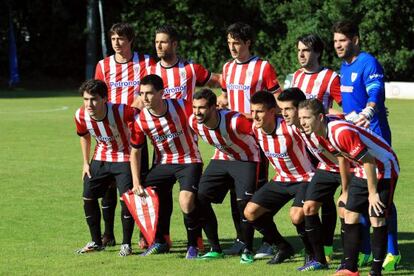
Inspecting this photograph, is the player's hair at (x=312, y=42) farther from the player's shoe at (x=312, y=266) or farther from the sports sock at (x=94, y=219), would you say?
the sports sock at (x=94, y=219)

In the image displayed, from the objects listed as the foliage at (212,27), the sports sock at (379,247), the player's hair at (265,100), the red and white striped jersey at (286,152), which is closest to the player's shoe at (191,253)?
the red and white striped jersey at (286,152)

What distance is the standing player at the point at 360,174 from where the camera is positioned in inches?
288

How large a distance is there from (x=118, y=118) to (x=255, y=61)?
1481 millimetres

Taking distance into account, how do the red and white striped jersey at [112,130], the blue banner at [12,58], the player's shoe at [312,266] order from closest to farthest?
1. the player's shoe at [312,266]
2. the red and white striped jersey at [112,130]
3. the blue banner at [12,58]

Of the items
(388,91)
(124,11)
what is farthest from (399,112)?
(124,11)

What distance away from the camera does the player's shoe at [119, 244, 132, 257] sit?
8969mm

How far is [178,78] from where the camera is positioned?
972 cm

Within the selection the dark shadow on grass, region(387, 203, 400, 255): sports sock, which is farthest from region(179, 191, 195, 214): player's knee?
the dark shadow on grass

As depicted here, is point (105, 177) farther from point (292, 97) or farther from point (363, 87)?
point (363, 87)

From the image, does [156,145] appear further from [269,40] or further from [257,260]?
Result: [269,40]

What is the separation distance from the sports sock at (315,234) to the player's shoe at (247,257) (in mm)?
654

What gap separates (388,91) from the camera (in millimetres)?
34250

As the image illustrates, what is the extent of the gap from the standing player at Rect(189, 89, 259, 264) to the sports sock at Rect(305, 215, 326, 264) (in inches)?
26.8

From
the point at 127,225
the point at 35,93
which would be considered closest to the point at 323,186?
the point at 127,225
